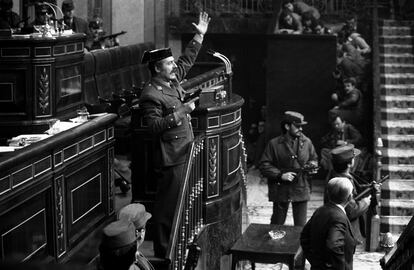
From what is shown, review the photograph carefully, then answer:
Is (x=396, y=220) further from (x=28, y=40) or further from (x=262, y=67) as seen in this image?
(x=262, y=67)

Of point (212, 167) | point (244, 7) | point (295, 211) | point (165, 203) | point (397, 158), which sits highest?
point (244, 7)

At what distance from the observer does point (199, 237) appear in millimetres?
8680

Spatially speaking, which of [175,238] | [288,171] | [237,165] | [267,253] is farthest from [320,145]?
[175,238]

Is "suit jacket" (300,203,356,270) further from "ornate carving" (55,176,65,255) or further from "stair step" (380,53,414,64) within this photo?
"stair step" (380,53,414,64)

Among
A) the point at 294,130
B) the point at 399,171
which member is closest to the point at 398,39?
the point at 399,171

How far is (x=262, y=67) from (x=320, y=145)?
3212 mm

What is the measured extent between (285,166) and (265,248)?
8.30ft

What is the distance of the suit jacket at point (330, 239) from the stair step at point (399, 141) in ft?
24.2

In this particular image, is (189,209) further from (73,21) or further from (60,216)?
(73,21)

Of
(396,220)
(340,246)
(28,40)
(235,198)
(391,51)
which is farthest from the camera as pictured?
(391,51)

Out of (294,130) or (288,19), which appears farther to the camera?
(288,19)

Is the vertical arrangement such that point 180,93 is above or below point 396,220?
above

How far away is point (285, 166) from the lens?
1118cm

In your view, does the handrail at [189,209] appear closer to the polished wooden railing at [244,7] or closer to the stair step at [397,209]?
the stair step at [397,209]
